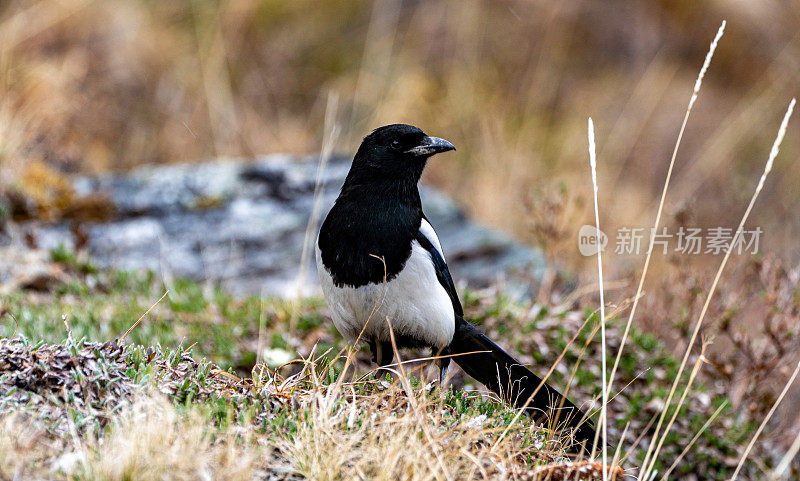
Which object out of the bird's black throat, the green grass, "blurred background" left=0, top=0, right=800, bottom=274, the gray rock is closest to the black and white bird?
the bird's black throat

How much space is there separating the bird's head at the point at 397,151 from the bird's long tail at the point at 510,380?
777 millimetres

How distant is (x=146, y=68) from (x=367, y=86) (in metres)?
2.69

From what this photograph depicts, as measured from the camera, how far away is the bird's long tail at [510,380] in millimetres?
3207

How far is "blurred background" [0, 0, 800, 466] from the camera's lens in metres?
8.27

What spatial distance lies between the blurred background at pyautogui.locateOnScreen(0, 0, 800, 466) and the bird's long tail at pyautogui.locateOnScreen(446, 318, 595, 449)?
3850mm

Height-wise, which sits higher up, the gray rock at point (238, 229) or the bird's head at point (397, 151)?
the bird's head at point (397, 151)

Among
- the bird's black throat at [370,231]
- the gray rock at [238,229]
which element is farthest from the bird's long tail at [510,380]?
the gray rock at [238,229]

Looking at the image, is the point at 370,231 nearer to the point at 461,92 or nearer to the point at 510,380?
the point at 510,380

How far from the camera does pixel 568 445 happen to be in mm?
2891

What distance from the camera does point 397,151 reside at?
11.5 ft

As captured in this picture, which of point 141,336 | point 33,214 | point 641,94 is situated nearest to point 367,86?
point 641,94

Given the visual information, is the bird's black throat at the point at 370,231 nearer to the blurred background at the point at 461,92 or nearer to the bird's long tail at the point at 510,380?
the bird's long tail at the point at 510,380

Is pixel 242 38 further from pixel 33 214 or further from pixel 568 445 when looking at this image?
pixel 568 445

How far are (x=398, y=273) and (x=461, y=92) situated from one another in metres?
7.10
